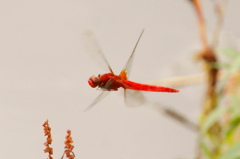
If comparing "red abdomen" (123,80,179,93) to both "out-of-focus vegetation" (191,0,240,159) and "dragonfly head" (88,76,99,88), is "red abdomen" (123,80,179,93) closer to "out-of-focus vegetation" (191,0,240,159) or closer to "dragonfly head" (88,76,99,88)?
"dragonfly head" (88,76,99,88)

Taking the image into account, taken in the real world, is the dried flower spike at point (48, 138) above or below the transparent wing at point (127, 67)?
below

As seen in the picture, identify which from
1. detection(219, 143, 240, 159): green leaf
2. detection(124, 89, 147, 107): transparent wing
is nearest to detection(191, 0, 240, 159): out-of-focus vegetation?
detection(219, 143, 240, 159): green leaf

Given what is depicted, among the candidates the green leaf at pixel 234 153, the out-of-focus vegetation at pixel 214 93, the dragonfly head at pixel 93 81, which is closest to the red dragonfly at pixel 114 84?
the dragonfly head at pixel 93 81

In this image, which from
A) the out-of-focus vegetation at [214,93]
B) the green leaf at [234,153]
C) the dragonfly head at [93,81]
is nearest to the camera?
the dragonfly head at [93,81]

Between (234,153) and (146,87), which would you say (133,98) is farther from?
(234,153)

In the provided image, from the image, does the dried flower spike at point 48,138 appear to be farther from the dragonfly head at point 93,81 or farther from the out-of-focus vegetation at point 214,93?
the out-of-focus vegetation at point 214,93

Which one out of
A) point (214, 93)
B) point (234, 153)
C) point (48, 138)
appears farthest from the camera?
point (214, 93)

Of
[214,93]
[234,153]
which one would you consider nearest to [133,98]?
[234,153]

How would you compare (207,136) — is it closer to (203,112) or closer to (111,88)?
(203,112)
